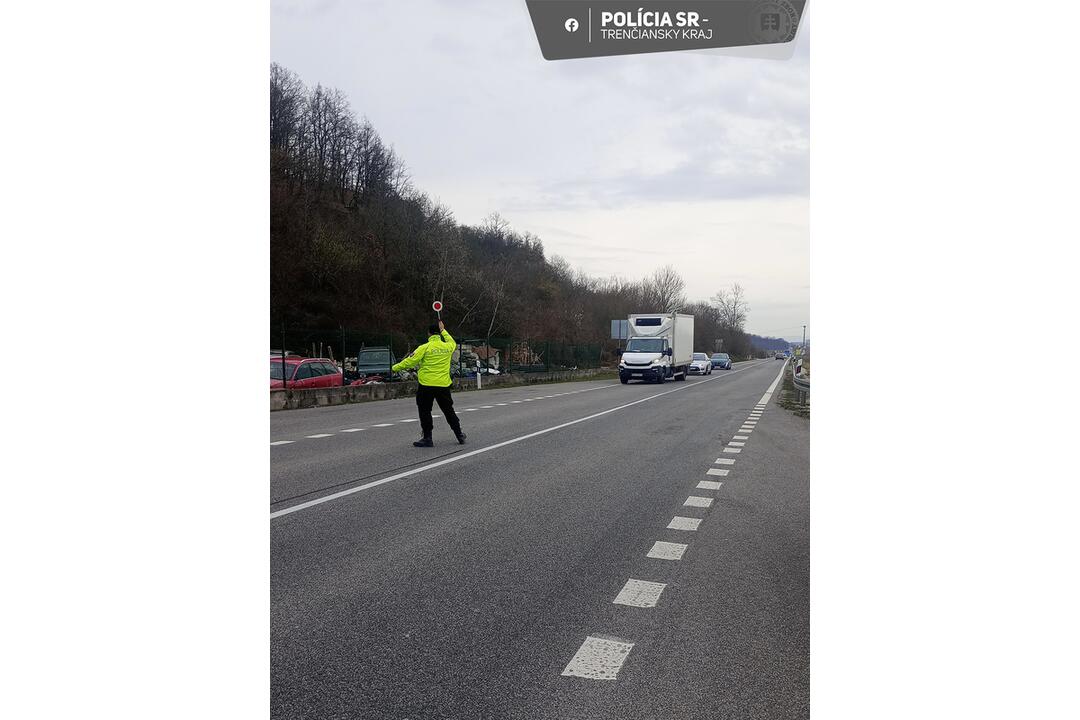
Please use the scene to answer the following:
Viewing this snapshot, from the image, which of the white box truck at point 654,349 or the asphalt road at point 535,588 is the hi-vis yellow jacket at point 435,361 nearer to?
the asphalt road at point 535,588

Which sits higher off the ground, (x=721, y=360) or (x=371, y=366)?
(x=371, y=366)

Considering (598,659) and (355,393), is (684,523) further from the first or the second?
(355,393)

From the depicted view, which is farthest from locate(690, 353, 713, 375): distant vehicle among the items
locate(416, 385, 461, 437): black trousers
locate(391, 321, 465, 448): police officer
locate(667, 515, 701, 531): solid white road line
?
locate(667, 515, 701, 531): solid white road line

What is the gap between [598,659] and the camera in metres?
3.10

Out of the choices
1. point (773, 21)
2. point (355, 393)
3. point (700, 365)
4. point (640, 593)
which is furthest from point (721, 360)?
point (773, 21)

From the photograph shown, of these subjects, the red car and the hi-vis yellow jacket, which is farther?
the red car

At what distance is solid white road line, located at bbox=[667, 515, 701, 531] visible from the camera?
5.68 m

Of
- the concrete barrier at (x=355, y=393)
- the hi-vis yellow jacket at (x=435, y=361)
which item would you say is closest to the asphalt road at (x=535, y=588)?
the hi-vis yellow jacket at (x=435, y=361)

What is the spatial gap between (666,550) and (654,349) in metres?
28.2

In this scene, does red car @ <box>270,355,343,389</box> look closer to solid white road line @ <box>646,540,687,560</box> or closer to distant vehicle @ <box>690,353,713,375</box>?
solid white road line @ <box>646,540,687,560</box>

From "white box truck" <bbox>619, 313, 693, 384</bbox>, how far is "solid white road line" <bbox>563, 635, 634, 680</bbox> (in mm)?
29168

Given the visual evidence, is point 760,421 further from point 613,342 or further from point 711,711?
point 613,342

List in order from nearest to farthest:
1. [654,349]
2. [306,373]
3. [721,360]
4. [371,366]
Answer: [306,373] < [371,366] < [654,349] < [721,360]
